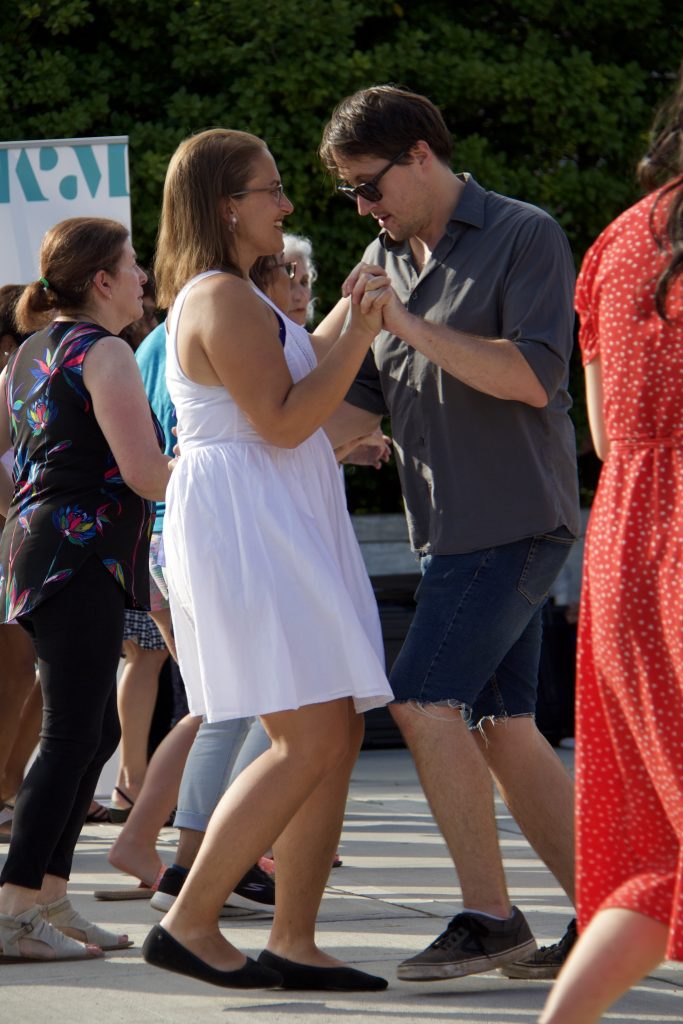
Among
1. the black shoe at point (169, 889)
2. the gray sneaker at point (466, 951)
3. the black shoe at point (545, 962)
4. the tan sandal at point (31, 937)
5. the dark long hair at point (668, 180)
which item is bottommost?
the black shoe at point (169, 889)

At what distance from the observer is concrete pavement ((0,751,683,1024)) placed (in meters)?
3.40

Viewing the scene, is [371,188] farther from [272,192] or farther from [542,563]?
[542,563]

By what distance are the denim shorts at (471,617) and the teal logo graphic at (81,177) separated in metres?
3.79

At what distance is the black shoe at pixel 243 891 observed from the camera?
4258 mm

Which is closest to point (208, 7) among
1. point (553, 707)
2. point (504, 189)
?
point (504, 189)

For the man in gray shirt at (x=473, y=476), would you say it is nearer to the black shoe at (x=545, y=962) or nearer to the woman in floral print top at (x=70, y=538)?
the black shoe at (x=545, y=962)

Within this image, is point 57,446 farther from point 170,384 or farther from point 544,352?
point 544,352

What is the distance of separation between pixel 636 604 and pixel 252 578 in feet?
3.53

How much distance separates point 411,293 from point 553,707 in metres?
5.79


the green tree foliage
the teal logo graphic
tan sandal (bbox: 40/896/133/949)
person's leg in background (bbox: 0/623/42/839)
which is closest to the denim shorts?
tan sandal (bbox: 40/896/133/949)

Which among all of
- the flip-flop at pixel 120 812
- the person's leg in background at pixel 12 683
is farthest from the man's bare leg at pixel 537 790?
the flip-flop at pixel 120 812

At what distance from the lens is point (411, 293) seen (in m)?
3.89

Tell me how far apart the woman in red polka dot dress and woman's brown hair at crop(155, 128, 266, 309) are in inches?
43.9

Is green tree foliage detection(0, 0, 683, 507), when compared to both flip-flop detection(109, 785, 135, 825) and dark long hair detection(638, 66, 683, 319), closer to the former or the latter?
flip-flop detection(109, 785, 135, 825)
